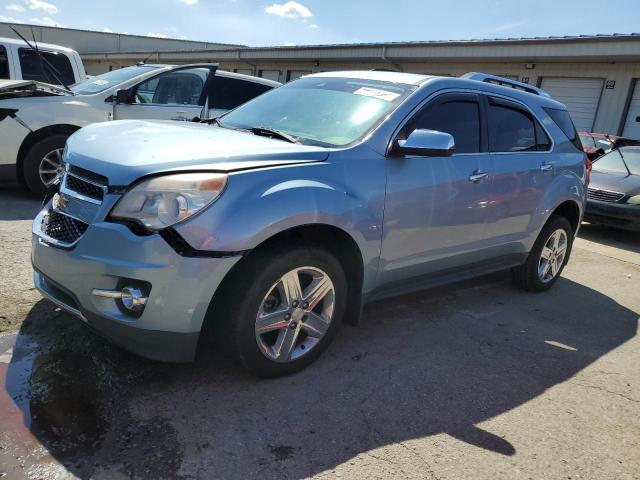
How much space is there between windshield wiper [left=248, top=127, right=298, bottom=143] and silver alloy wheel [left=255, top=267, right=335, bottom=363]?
2.72 feet

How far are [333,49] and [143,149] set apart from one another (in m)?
19.1

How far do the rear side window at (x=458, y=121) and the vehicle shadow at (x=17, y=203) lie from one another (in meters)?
4.31

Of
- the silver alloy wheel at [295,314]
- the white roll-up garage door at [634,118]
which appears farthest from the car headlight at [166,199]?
the white roll-up garage door at [634,118]

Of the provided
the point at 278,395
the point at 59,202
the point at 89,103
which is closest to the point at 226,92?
the point at 89,103

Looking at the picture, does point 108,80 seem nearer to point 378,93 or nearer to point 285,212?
point 378,93

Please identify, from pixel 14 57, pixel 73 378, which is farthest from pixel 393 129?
pixel 14 57

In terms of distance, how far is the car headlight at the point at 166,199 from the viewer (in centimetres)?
244

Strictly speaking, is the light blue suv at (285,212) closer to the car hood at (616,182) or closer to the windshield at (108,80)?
the windshield at (108,80)

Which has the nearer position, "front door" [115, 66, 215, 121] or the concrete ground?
the concrete ground

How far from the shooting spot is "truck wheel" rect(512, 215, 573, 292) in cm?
484

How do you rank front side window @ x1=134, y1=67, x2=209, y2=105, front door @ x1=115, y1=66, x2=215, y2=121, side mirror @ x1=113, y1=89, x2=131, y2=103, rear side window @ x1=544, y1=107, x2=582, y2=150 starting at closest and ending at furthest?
1. rear side window @ x1=544, y1=107, x2=582, y2=150
2. side mirror @ x1=113, y1=89, x2=131, y2=103
3. front door @ x1=115, y1=66, x2=215, y2=121
4. front side window @ x1=134, y1=67, x2=209, y2=105

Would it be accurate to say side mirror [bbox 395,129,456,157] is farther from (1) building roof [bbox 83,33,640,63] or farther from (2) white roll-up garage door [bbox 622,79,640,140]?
(2) white roll-up garage door [bbox 622,79,640,140]

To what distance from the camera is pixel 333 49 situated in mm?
20438

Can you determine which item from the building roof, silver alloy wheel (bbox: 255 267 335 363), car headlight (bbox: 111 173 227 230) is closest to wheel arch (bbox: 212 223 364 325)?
silver alloy wheel (bbox: 255 267 335 363)
